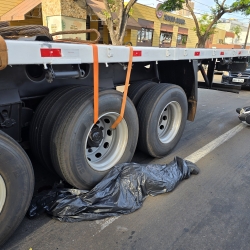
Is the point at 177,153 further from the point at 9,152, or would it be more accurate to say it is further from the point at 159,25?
the point at 159,25

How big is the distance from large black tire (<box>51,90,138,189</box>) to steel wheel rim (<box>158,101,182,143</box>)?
91cm

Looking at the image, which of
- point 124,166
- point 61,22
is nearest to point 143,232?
point 124,166

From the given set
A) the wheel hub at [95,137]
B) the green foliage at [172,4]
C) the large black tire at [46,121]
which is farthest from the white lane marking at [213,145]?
the green foliage at [172,4]

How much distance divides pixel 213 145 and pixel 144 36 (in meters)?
20.0

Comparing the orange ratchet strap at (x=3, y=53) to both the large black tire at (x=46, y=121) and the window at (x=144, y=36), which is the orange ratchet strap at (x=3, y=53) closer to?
the large black tire at (x=46, y=121)

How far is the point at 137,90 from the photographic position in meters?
3.44

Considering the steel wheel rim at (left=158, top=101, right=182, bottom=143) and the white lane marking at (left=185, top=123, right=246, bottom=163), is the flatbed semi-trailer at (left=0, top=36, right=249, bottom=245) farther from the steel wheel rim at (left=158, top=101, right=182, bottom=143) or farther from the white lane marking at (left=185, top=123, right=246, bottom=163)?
the white lane marking at (left=185, top=123, right=246, bottom=163)

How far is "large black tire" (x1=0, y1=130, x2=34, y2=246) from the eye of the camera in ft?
5.95

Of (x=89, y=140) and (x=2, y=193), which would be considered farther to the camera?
(x=89, y=140)

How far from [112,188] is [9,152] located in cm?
112

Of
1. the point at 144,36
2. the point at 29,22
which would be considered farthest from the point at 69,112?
the point at 144,36

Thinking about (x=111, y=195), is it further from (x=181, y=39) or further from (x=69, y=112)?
(x=181, y=39)

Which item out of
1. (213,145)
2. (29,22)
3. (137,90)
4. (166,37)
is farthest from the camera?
(166,37)

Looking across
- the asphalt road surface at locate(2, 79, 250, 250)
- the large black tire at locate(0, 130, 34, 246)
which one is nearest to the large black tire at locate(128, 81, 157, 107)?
the asphalt road surface at locate(2, 79, 250, 250)
